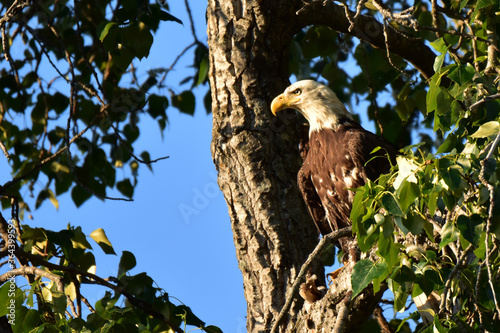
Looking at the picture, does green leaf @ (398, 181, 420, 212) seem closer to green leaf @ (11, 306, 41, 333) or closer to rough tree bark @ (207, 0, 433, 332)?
rough tree bark @ (207, 0, 433, 332)

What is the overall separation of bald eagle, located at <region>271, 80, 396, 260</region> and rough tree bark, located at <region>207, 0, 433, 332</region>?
5.3 inches

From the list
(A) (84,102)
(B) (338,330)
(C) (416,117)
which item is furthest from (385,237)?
(A) (84,102)

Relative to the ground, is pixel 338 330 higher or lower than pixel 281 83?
lower

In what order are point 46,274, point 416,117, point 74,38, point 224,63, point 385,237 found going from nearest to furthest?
point 385,237, point 46,274, point 224,63, point 416,117, point 74,38

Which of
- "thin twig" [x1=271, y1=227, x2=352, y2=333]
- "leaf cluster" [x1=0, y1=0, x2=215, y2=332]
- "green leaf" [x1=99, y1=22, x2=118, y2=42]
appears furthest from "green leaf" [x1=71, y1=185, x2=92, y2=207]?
"thin twig" [x1=271, y1=227, x2=352, y2=333]

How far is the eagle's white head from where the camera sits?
3.90 metres

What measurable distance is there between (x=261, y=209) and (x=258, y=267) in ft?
0.92

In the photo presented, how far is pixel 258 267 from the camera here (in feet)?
10.1

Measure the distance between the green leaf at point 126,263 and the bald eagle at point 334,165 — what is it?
97cm

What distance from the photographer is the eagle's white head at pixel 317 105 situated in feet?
12.8

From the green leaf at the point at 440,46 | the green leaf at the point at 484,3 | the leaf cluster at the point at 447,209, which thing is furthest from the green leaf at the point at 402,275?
the green leaf at the point at 484,3

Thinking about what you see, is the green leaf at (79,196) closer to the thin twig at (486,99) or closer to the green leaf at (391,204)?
the green leaf at (391,204)

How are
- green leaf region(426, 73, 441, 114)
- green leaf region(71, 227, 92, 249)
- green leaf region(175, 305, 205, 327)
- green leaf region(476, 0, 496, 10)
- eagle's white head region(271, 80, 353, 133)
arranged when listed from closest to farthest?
1. green leaf region(426, 73, 441, 114)
2. green leaf region(476, 0, 496, 10)
3. green leaf region(175, 305, 205, 327)
4. green leaf region(71, 227, 92, 249)
5. eagle's white head region(271, 80, 353, 133)

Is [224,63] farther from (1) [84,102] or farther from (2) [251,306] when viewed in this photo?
(1) [84,102]
